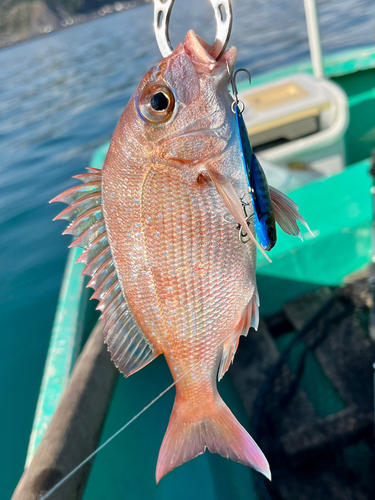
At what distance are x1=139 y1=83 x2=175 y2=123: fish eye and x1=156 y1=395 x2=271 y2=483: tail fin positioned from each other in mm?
780

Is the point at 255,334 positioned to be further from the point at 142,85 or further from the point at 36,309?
the point at 36,309

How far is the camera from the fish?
0.88 m

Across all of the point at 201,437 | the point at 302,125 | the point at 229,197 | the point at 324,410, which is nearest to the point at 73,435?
the point at 201,437

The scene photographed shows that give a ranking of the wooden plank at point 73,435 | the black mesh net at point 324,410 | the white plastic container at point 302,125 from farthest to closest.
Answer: the white plastic container at point 302,125
the black mesh net at point 324,410
the wooden plank at point 73,435

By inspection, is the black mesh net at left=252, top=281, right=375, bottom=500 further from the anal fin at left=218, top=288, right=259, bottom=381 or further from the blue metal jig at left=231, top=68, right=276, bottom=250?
the blue metal jig at left=231, top=68, right=276, bottom=250

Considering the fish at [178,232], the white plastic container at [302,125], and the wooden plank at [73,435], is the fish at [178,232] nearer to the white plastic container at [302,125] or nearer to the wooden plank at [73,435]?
the wooden plank at [73,435]

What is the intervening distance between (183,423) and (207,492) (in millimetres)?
1137

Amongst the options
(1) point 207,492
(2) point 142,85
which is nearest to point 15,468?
(1) point 207,492

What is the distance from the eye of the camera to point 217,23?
778mm

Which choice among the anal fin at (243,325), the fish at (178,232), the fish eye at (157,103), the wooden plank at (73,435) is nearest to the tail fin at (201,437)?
the fish at (178,232)

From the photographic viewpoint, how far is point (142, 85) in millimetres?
905

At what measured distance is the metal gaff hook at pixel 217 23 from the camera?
0.74m

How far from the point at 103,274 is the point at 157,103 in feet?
1.45

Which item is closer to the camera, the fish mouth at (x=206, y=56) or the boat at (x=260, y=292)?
the fish mouth at (x=206, y=56)
